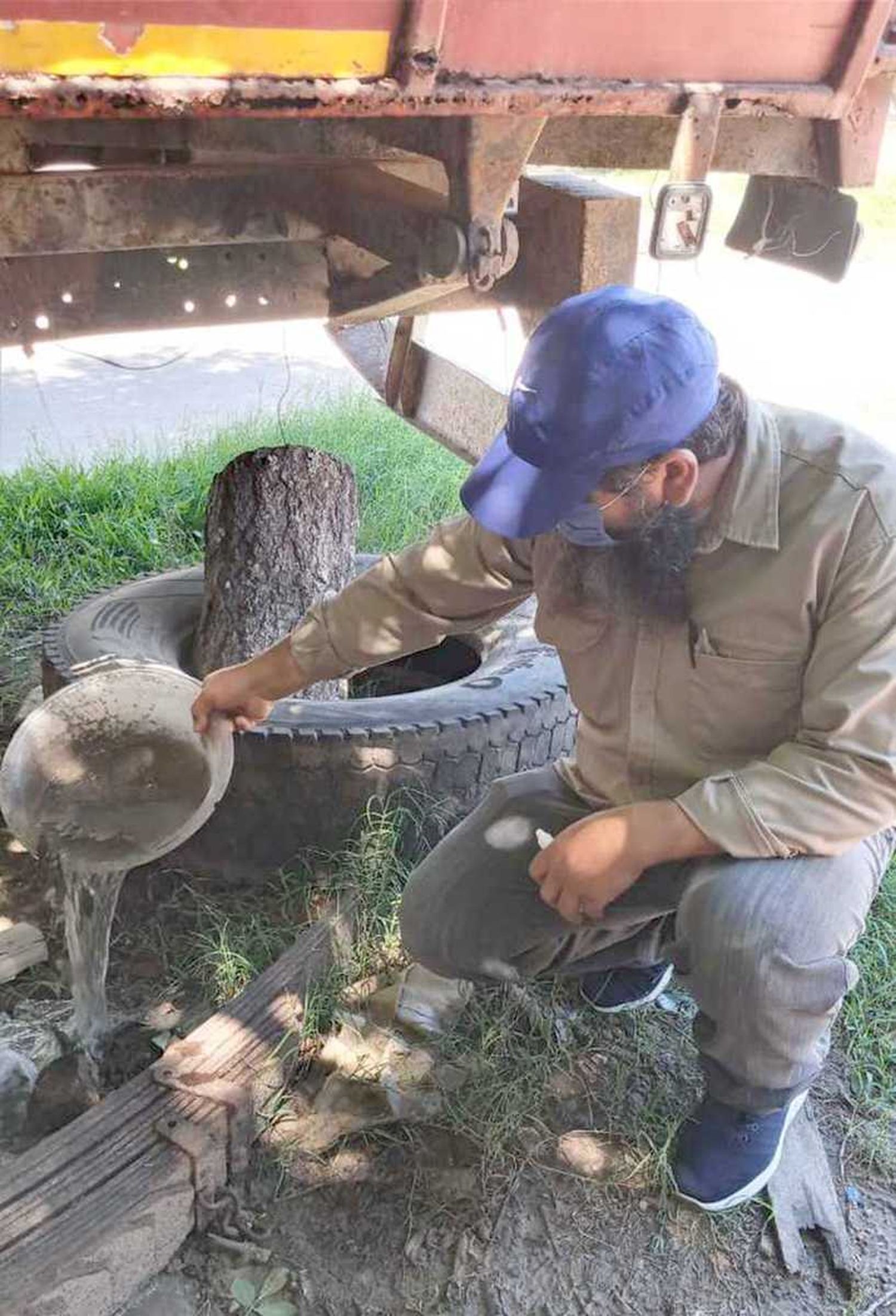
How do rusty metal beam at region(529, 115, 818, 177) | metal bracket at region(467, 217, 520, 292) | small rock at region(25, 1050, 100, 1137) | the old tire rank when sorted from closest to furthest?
small rock at region(25, 1050, 100, 1137), metal bracket at region(467, 217, 520, 292), rusty metal beam at region(529, 115, 818, 177), the old tire

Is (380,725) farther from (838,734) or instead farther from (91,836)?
(838,734)

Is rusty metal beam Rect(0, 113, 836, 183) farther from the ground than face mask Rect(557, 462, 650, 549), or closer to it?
farther from the ground

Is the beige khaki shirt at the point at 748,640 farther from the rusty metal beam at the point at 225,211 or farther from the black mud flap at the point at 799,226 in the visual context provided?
the black mud flap at the point at 799,226

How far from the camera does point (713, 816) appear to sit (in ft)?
6.49

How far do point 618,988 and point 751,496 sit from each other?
1.16m

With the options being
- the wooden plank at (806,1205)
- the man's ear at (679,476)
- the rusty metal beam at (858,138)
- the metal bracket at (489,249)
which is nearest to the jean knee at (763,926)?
the wooden plank at (806,1205)

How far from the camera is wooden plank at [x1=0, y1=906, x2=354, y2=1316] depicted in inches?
75.6

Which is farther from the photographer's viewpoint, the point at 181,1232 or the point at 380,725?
the point at 380,725

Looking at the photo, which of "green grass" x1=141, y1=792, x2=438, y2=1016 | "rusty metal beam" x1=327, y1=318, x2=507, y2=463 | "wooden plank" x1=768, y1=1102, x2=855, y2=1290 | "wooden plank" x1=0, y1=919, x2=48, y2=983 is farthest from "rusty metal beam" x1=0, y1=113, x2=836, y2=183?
"wooden plank" x1=768, y1=1102, x2=855, y2=1290

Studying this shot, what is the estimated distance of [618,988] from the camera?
2688 millimetres

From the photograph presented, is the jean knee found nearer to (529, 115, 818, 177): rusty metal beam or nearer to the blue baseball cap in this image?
the blue baseball cap

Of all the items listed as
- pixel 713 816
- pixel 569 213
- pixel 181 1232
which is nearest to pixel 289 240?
pixel 569 213

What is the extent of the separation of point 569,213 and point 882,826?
1.55 meters

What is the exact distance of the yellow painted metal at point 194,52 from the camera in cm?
168
